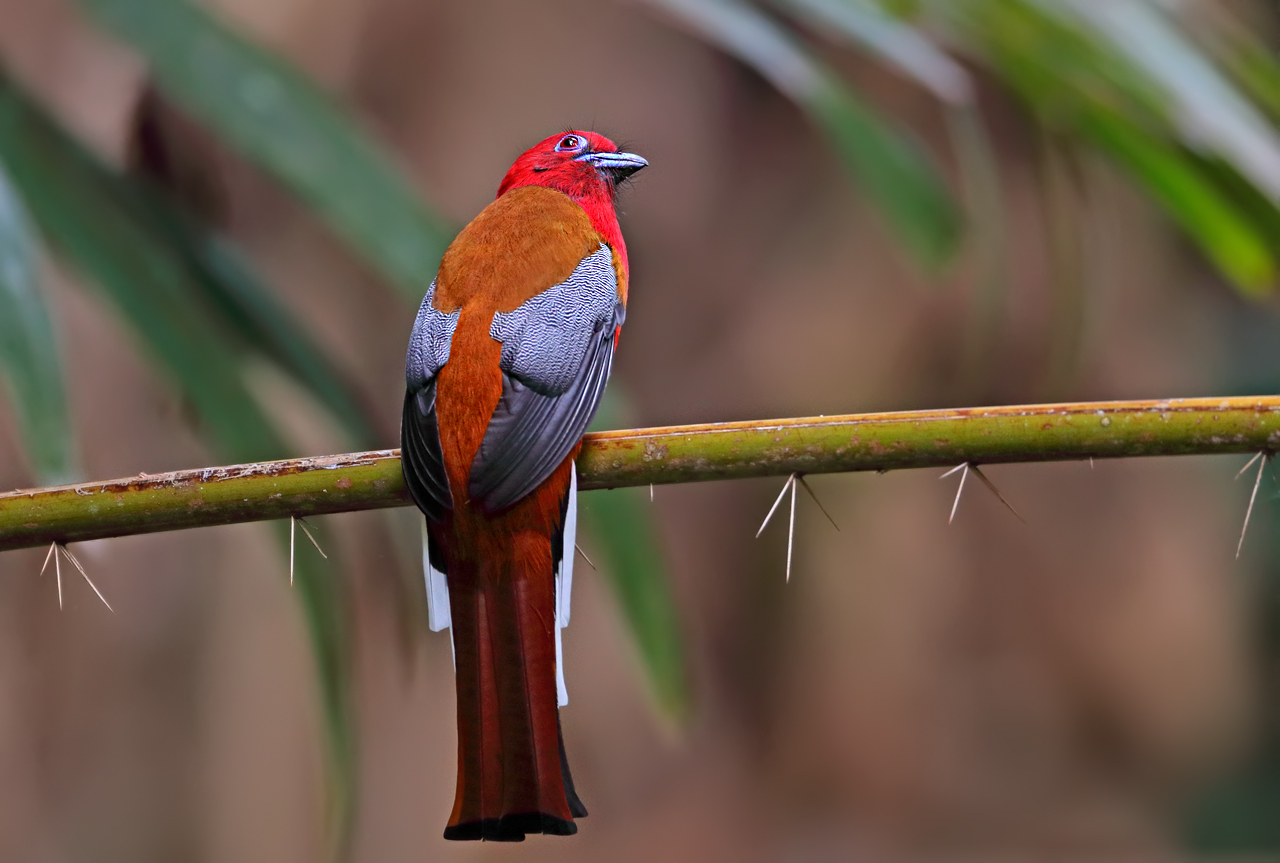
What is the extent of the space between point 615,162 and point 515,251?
343mm

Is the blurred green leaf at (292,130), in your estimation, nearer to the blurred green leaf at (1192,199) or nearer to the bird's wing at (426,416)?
the bird's wing at (426,416)

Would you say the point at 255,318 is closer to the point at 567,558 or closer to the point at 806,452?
the point at 567,558

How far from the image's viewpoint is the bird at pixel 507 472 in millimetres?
1227

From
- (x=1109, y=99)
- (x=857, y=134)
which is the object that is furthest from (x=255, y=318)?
(x=1109, y=99)

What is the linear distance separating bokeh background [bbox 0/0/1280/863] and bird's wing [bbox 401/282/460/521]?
181 cm

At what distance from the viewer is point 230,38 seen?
206cm

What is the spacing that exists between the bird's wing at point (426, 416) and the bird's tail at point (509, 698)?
0.32 feet

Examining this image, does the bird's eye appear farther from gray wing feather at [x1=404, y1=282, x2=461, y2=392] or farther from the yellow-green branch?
the yellow-green branch

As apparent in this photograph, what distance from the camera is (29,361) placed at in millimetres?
1426

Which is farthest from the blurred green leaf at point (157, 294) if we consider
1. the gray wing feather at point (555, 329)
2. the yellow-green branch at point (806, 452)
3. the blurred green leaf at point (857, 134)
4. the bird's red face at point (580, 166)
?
the blurred green leaf at point (857, 134)

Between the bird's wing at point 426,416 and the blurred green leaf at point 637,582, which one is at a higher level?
the bird's wing at point 426,416

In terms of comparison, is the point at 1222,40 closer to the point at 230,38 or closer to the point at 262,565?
the point at 230,38

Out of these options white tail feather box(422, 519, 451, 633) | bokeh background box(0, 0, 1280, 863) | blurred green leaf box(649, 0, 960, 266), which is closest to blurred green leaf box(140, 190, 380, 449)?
white tail feather box(422, 519, 451, 633)


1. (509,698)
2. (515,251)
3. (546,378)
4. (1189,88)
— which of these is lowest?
(509,698)
